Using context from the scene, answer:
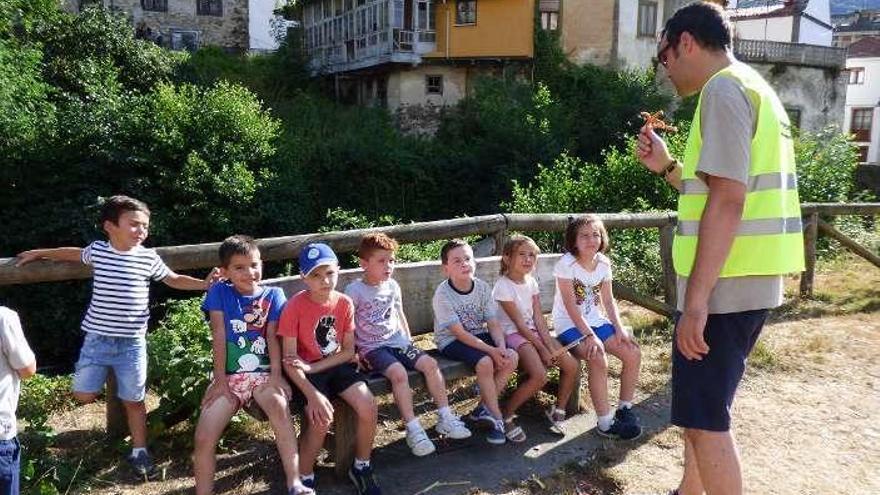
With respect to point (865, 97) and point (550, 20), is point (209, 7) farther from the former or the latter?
point (865, 97)

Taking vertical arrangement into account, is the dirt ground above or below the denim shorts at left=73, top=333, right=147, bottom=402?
below

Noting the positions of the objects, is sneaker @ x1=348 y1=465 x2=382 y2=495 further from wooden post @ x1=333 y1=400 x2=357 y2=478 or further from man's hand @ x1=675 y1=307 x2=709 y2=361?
man's hand @ x1=675 y1=307 x2=709 y2=361

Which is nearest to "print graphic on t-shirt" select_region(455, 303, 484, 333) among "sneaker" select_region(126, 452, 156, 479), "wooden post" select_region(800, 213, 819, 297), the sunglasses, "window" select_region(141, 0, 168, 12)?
"sneaker" select_region(126, 452, 156, 479)

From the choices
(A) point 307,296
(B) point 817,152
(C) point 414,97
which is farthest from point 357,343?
(C) point 414,97

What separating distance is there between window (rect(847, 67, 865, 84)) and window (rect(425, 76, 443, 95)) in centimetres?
2821

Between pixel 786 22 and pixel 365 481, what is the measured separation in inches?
1324

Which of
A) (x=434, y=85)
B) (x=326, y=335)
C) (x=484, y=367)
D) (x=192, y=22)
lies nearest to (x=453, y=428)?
(x=484, y=367)

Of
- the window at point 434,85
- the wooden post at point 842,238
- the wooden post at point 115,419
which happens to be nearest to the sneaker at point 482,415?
the wooden post at point 115,419

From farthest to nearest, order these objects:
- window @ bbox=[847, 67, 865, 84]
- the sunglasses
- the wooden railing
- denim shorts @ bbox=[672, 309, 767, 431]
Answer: window @ bbox=[847, 67, 865, 84], the wooden railing, the sunglasses, denim shorts @ bbox=[672, 309, 767, 431]

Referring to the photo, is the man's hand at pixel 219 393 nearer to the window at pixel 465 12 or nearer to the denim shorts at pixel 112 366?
the denim shorts at pixel 112 366

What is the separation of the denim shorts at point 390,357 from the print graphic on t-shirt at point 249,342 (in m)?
0.57

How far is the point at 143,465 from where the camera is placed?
11.5ft

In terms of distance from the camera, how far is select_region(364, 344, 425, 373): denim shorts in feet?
12.1

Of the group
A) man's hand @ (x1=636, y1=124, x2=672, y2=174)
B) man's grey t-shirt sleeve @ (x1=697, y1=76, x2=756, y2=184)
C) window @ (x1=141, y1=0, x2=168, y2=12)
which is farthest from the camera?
window @ (x1=141, y1=0, x2=168, y2=12)
